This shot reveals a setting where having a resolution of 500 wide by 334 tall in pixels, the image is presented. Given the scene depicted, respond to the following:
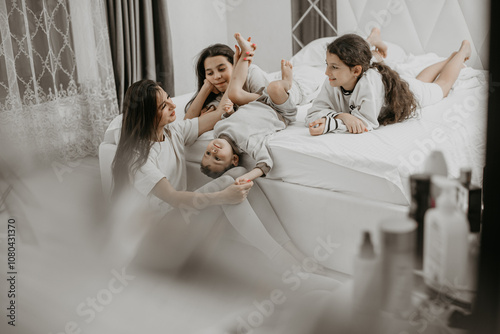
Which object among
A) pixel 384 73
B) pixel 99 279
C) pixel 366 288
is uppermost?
pixel 384 73

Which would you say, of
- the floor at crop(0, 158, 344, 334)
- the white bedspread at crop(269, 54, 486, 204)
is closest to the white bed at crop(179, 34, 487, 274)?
the white bedspread at crop(269, 54, 486, 204)

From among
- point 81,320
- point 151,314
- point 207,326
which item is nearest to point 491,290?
point 207,326

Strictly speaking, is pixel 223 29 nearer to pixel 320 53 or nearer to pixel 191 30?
pixel 191 30

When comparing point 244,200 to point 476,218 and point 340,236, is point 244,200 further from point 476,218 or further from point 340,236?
point 476,218

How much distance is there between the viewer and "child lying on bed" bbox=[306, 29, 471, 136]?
0.63 metres

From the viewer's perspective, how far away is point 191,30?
76 centimetres

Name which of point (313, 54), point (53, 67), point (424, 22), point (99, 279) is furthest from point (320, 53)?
point (99, 279)

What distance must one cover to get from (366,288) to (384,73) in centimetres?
32

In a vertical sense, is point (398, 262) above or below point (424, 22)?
below

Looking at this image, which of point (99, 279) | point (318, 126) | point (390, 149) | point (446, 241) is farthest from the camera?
point (99, 279)

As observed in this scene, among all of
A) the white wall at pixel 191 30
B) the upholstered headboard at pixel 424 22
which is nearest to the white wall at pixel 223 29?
the white wall at pixel 191 30

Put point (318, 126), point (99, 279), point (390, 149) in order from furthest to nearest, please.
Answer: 1. point (99, 279)
2. point (318, 126)
3. point (390, 149)

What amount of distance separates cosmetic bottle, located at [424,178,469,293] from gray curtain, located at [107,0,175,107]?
1.56 feet

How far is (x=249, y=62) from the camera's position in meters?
0.74
